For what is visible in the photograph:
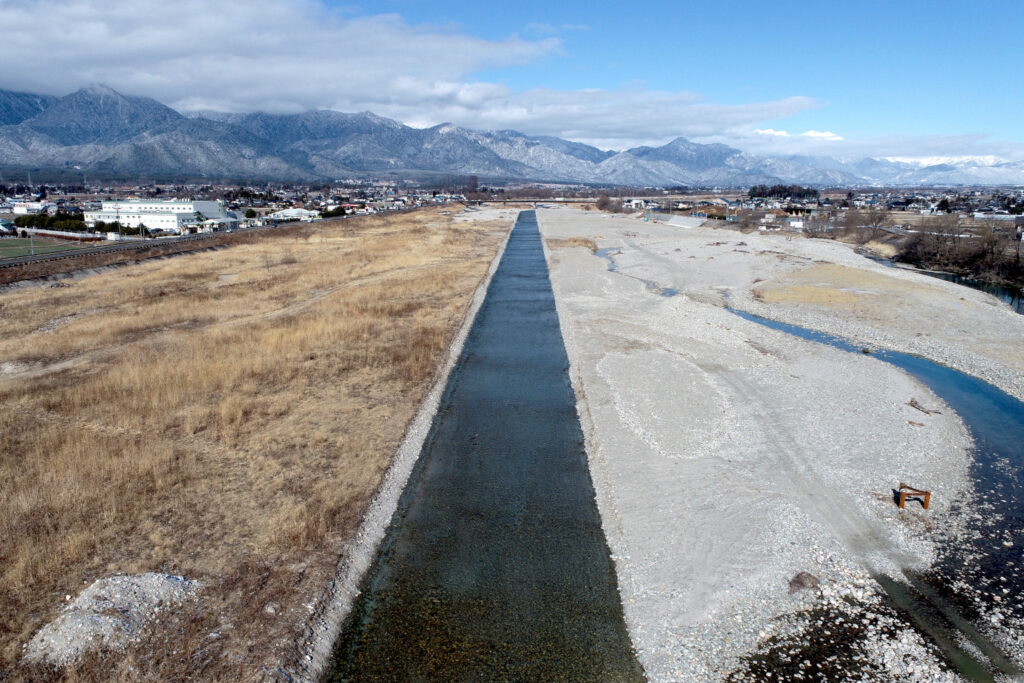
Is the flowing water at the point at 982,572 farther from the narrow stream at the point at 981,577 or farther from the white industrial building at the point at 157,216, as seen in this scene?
the white industrial building at the point at 157,216

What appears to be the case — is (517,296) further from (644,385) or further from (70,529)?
(70,529)

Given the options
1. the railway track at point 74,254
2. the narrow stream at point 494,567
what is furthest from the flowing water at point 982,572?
the railway track at point 74,254

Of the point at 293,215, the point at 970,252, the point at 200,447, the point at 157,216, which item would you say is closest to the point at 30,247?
the point at 157,216

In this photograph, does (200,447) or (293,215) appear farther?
(293,215)

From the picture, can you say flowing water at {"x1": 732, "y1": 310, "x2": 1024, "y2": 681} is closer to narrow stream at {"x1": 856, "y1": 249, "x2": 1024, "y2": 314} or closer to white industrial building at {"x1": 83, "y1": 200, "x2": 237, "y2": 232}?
narrow stream at {"x1": 856, "y1": 249, "x2": 1024, "y2": 314}

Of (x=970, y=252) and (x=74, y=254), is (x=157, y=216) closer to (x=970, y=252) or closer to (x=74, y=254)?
(x=74, y=254)
